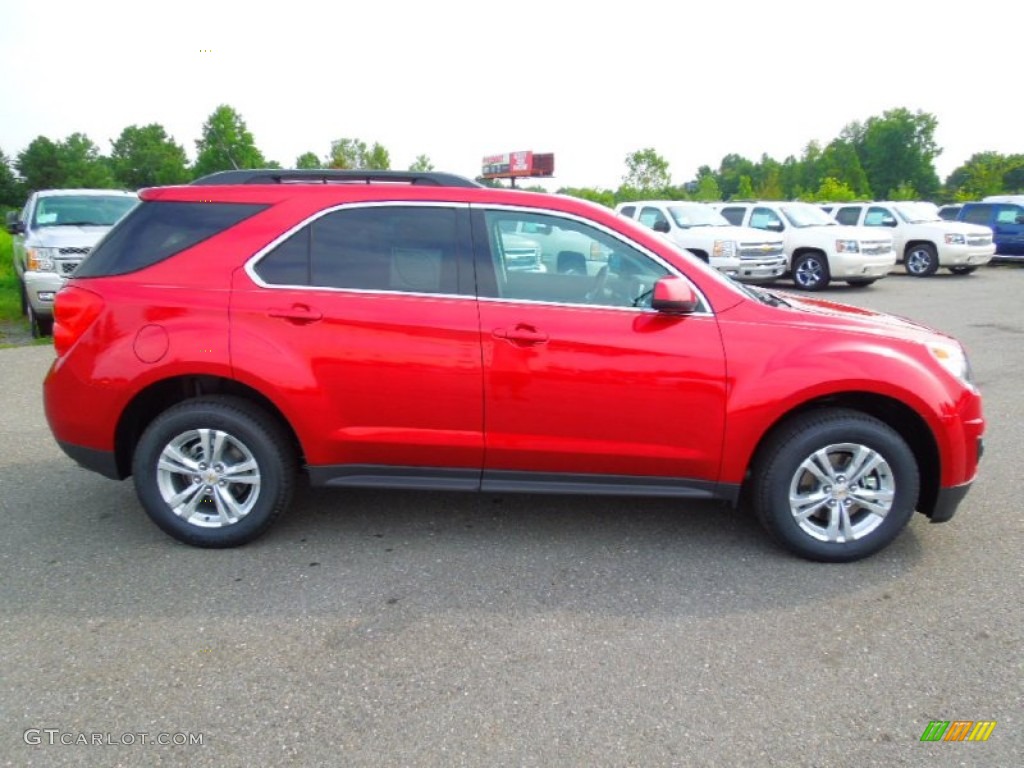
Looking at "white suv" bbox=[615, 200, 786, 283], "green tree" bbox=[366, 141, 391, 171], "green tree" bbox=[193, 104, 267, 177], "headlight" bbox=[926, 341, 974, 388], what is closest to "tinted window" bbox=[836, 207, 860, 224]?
"white suv" bbox=[615, 200, 786, 283]

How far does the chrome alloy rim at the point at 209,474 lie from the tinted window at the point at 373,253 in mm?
841

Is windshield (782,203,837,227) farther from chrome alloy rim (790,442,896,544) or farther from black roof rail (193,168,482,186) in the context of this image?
black roof rail (193,168,482,186)

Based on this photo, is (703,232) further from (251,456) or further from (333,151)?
(333,151)

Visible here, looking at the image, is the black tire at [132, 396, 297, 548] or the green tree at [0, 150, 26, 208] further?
the green tree at [0, 150, 26, 208]

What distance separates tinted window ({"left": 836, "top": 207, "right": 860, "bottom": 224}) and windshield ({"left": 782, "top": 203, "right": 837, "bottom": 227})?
216cm

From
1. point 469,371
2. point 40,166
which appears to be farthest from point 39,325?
point 40,166

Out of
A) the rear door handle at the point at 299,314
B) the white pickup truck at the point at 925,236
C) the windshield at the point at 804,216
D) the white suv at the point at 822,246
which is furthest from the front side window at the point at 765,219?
the rear door handle at the point at 299,314

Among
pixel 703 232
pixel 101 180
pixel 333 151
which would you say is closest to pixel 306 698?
pixel 703 232

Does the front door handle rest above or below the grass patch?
above

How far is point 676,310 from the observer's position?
11.9 feet

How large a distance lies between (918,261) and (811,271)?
485 centimetres

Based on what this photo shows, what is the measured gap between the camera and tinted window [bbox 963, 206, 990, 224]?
21547mm

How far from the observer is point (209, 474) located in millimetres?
3824

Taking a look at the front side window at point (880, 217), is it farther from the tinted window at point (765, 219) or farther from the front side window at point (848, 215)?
the tinted window at point (765, 219)
